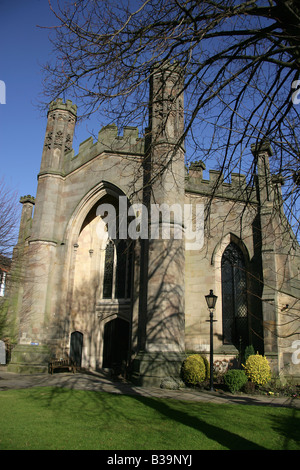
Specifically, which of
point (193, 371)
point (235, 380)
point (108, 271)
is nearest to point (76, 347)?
point (108, 271)

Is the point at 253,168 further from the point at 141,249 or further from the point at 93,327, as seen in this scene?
the point at 93,327

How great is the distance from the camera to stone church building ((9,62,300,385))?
12852 millimetres

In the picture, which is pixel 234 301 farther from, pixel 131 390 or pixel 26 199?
pixel 26 199

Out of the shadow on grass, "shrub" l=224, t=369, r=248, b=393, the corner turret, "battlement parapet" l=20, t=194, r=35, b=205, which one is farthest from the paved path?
"battlement parapet" l=20, t=194, r=35, b=205

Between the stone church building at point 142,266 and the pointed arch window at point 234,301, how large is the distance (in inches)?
1.6

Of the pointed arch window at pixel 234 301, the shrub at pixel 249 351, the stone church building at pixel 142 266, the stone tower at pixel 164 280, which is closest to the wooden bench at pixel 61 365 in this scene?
the stone church building at pixel 142 266

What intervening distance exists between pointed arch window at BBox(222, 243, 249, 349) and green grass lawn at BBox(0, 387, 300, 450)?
19.3 ft

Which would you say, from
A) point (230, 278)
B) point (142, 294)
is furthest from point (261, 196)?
point (142, 294)

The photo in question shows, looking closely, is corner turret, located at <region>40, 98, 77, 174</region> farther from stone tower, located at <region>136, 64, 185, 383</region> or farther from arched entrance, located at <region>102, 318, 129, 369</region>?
arched entrance, located at <region>102, 318, 129, 369</region>

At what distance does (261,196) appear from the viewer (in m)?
14.9

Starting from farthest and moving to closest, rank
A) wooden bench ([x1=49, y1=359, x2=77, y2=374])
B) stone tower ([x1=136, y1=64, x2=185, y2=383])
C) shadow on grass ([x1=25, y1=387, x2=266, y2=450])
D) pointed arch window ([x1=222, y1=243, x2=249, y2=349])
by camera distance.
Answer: pointed arch window ([x1=222, y1=243, x2=249, y2=349]) < wooden bench ([x1=49, y1=359, x2=77, y2=374]) < stone tower ([x1=136, y1=64, x2=185, y2=383]) < shadow on grass ([x1=25, y1=387, x2=266, y2=450])

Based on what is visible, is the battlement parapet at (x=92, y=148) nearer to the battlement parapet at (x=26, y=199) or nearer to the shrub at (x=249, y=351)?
the battlement parapet at (x=26, y=199)

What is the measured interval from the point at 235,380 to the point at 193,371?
50.0 inches

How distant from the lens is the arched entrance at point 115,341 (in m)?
16.8
